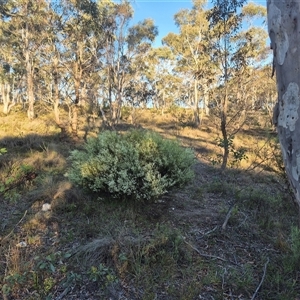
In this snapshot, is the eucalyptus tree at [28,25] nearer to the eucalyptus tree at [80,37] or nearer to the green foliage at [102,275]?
the eucalyptus tree at [80,37]

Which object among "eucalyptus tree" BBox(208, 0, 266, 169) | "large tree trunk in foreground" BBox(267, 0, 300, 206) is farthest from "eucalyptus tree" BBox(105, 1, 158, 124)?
"large tree trunk in foreground" BBox(267, 0, 300, 206)

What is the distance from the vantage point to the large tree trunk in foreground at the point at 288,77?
146 centimetres

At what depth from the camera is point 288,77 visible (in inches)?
58.4

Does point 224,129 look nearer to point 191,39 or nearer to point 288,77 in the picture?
point 288,77

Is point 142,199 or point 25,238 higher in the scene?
point 142,199

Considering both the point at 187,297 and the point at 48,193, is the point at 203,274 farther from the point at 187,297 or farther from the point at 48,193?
the point at 48,193

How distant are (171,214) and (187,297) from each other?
177cm

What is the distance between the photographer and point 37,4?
14.4m

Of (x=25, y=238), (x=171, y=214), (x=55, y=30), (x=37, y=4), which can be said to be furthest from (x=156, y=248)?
(x=37, y=4)

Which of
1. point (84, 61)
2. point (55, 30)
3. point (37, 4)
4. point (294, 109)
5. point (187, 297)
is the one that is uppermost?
point (37, 4)

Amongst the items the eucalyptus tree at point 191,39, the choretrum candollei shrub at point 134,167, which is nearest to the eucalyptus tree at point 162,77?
the eucalyptus tree at point 191,39

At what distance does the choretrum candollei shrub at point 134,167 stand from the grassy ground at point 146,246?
0.31 m

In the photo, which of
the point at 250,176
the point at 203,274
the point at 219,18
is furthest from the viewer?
the point at 219,18

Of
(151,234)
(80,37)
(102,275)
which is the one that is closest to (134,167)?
(151,234)
